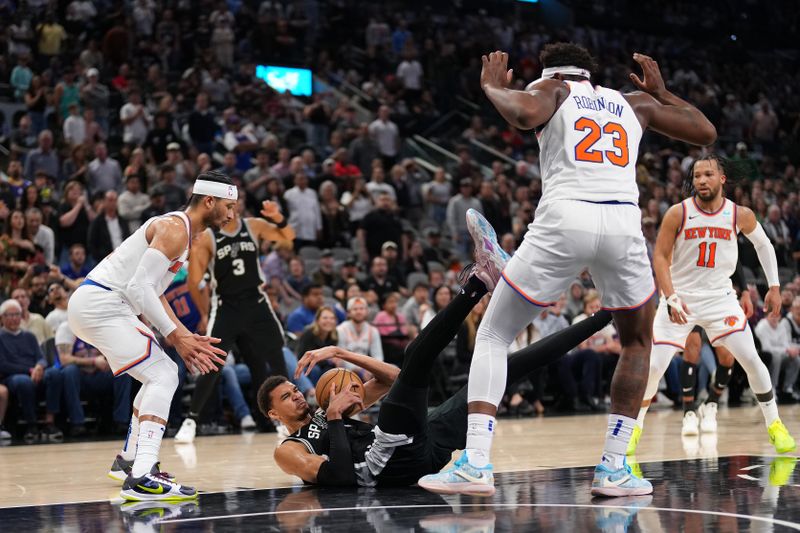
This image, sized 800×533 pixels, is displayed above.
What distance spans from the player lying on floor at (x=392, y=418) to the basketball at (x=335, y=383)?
6cm

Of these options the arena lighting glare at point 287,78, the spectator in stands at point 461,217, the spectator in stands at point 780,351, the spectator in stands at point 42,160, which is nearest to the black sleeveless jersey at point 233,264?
the spectator in stands at point 42,160

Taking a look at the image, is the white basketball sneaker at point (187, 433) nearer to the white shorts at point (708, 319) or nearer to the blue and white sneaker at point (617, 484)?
the white shorts at point (708, 319)

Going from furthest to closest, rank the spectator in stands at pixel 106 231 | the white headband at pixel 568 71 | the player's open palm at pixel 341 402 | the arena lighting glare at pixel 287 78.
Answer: the arena lighting glare at pixel 287 78
the spectator in stands at pixel 106 231
the player's open palm at pixel 341 402
the white headband at pixel 568 71

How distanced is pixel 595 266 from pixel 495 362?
2.15 feet

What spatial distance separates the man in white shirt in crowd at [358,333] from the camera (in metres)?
11.0

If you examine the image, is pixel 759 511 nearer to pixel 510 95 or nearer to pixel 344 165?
pixel 510 95

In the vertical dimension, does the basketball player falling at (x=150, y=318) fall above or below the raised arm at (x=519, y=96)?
below

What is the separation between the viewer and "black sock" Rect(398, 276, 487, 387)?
5.36m

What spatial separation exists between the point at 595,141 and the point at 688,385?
5.14 m

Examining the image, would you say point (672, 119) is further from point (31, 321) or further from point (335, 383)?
point (31, 321)

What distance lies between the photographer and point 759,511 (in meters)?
4.59

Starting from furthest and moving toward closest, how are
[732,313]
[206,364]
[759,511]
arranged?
[732,313] < [206,364] < [759,511]

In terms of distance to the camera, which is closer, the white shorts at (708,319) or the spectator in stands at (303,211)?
the white shorts at (708,319)

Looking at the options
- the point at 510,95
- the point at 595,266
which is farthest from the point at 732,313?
the point at 510,95
